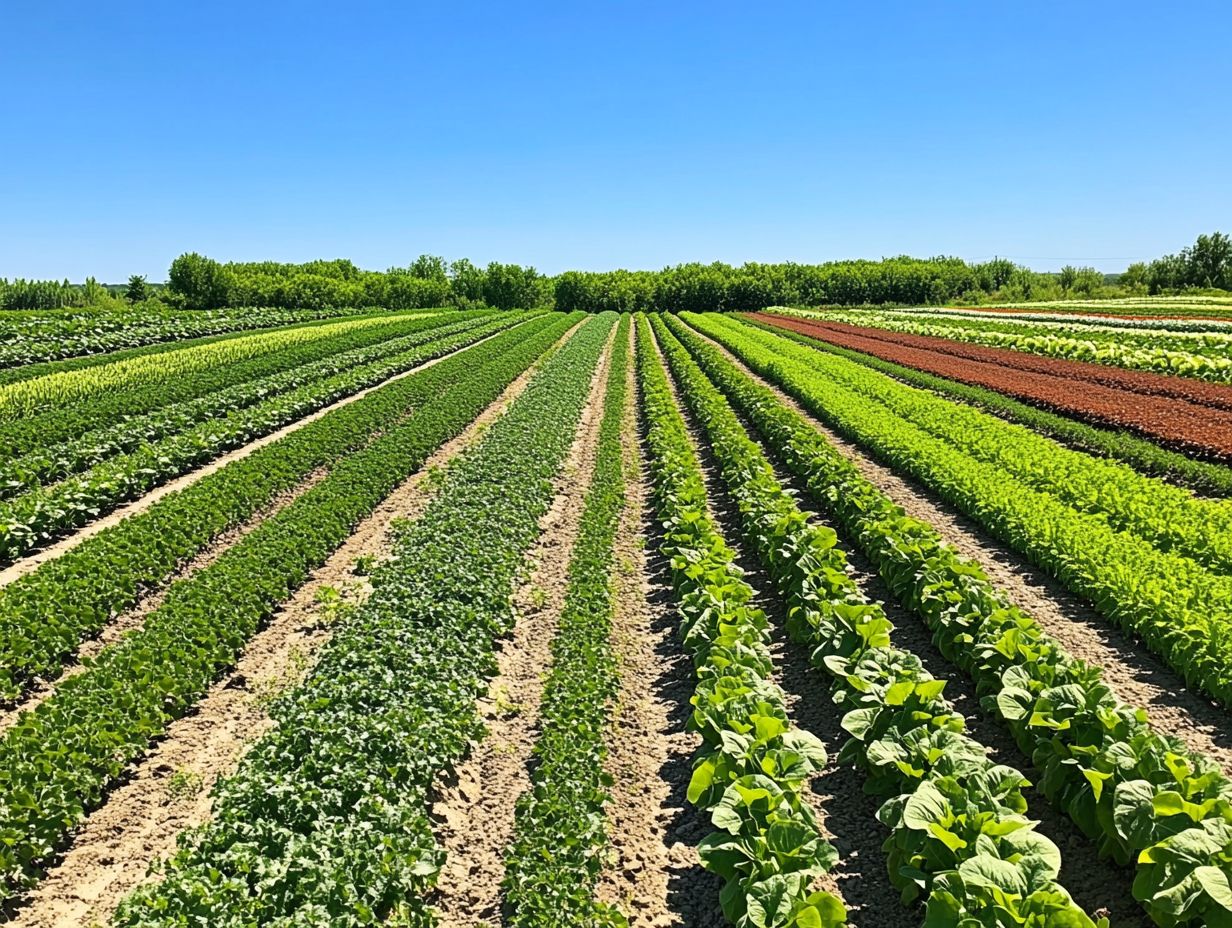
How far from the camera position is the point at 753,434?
20406 mm

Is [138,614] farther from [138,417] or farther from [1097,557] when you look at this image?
[138,417]

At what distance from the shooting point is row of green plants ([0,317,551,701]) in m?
8.01

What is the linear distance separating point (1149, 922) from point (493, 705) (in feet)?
18.0

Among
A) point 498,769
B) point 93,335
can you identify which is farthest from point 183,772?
point 93,335

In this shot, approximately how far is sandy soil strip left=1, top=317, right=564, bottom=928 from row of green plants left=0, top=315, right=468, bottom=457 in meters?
10.2

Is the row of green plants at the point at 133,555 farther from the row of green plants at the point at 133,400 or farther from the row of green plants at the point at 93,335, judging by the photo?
the row of green plants at the point at 93,335

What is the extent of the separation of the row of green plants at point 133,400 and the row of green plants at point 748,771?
1511 centimetres

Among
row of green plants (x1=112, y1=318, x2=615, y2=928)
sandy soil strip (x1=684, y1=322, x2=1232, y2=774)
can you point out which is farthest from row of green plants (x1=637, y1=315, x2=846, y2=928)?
sandy soil strip (x1=684, y1=322, x2=1232, y2=774)

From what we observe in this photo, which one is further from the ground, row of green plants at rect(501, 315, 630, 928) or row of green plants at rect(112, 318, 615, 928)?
row of green plants at rect(112, 318, 615, 928)

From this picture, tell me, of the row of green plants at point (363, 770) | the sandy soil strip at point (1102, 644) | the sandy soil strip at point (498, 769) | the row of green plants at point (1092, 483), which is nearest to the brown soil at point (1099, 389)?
the row of green plants at point (1092, 483)

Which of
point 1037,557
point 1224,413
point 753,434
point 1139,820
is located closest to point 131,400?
point 753,434

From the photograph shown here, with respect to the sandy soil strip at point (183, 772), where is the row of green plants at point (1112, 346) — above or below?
above

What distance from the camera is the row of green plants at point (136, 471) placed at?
11.8 m

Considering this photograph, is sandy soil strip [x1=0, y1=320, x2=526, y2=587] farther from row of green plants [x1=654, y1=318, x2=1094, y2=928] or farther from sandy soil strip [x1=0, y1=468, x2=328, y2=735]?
row of green plants [x1=654, y1=318, x2=1094, y2=928]
